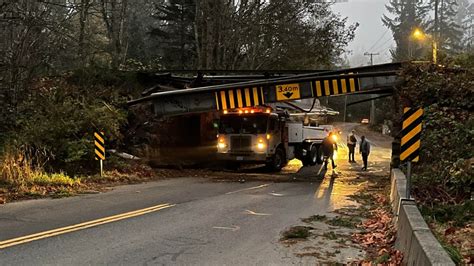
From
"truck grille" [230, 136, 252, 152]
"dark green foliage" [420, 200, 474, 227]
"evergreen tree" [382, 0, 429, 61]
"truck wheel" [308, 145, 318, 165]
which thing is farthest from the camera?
"evergreen tree" [382, 0, 429, 61]

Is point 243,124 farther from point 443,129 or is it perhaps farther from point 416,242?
point 416,242

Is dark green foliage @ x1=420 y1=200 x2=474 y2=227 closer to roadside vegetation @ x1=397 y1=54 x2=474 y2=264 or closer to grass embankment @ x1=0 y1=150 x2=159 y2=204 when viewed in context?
roadside vegetation @ x1=397 y1=54 x2=474 y2=264

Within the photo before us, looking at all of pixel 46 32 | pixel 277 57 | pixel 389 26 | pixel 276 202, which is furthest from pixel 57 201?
pixel 389 26

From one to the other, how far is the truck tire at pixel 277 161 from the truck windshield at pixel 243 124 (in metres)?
1.67

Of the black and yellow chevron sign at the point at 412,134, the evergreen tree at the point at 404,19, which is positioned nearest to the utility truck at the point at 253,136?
the black and yellow chevron sign at the point at 412,134

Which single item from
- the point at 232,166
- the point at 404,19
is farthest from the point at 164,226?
the point at 404,19

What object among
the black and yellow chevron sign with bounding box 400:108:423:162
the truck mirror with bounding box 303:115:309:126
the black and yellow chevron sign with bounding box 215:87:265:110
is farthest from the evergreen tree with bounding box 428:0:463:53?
the black and yellow chevron sign with bounding box 400:108:423:162

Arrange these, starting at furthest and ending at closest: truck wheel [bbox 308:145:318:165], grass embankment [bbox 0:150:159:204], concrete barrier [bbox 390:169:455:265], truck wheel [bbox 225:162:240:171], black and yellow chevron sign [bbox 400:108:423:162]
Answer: truck wheel [bbox 308:145:318:165] → truck wheel [bbox 225:162:240:171] → grass embankment [bbox 0:150:159:204] → black and yellow chevron sign [bbox 400:108:423:162] → concrete barrier [bbox 390:169:455:265]

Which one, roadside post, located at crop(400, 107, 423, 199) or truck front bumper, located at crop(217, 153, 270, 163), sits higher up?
roadside post, located at crop(400, 107, 423, 199)

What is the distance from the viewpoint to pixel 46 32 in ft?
56.9

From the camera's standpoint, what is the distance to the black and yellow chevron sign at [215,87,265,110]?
17.5 m

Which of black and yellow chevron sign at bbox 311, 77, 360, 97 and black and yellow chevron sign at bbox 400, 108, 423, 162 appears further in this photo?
black and yellow chevron sign at bbox 311, 77, 360, 97

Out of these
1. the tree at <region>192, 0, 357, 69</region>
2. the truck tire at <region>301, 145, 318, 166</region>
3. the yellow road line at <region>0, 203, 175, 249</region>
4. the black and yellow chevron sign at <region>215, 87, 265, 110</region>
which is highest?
the tree at <region>192, 0, 357, 69</region>

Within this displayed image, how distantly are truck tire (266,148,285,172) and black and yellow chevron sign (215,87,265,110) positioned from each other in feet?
23.0
